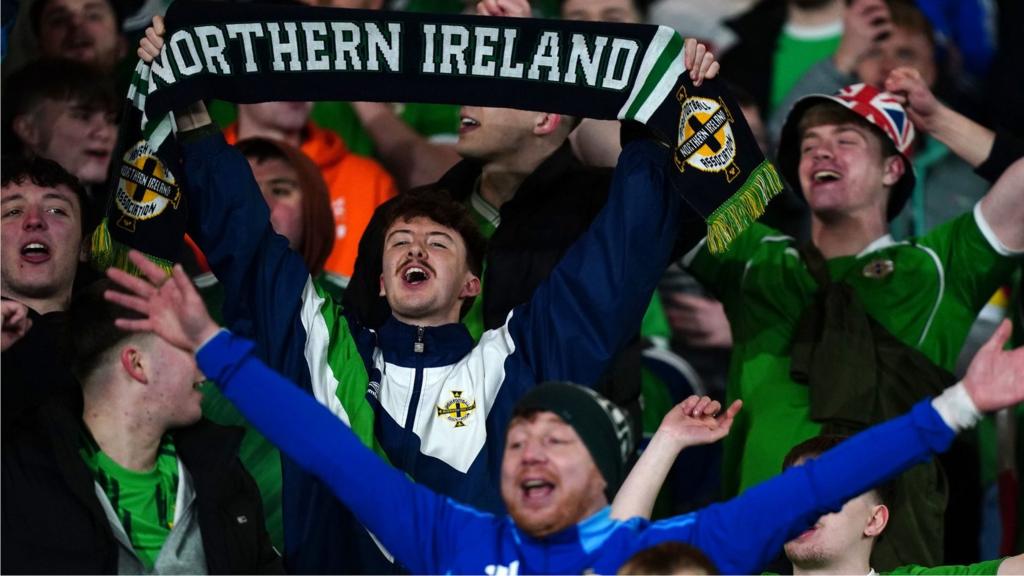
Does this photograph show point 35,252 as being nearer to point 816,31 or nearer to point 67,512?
point 67,512

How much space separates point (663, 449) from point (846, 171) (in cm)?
195

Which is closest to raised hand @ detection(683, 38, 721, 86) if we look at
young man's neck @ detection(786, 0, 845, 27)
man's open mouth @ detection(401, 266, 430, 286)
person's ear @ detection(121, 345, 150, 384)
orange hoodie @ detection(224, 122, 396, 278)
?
man's open mouth @ detection(401, 266, 430, 286)

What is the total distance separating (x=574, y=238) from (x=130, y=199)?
4.70 ft

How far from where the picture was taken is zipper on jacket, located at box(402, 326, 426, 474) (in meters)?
5.44

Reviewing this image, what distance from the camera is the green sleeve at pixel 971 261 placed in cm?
649

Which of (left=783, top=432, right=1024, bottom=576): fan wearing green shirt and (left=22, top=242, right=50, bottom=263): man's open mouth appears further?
(left=22, top=242, right=50, bottom=263): man's open mouth

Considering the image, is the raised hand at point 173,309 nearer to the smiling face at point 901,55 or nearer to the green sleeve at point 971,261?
the green sleeve at point 971,261

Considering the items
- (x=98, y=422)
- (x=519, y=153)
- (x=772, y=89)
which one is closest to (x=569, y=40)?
(x=519, y=153)

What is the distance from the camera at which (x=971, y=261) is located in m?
6.53

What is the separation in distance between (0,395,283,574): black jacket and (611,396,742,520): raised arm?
116cm

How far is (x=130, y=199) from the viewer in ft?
18.6

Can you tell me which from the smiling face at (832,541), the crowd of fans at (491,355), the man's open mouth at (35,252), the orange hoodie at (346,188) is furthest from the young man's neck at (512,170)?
the smiling face at (832,541)

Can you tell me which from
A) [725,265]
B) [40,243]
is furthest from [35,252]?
[725,265]

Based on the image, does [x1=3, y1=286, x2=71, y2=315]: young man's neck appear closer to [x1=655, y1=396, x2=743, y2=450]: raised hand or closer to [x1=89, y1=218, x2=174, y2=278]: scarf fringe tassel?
[x1=89, y1=218, x2=174, y2=278]: scarf fringe tassel
